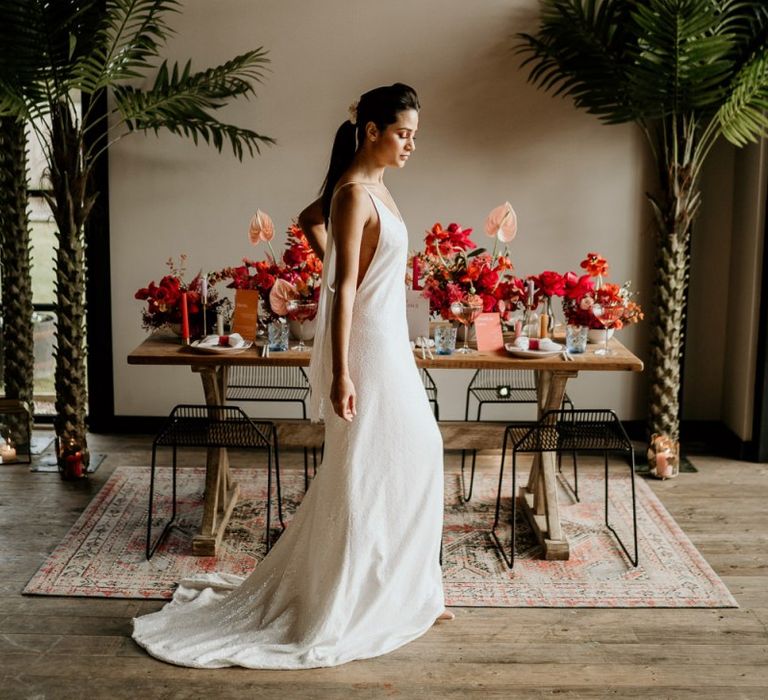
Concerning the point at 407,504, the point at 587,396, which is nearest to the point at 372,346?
the point at 407,504

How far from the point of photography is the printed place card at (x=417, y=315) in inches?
179

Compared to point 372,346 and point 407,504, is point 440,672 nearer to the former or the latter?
point 407,504

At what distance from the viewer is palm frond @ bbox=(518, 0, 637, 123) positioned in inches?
209

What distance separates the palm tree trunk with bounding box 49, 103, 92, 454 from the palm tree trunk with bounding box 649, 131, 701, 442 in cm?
307

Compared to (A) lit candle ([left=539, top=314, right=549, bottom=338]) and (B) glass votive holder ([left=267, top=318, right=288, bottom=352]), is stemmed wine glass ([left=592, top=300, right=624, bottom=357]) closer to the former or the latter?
(A) lit candle ([left=539, top=314, right=549, bottom=338])

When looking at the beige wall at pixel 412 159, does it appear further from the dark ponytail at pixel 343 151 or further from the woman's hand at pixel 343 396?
the woman's hand at pixel 343 396

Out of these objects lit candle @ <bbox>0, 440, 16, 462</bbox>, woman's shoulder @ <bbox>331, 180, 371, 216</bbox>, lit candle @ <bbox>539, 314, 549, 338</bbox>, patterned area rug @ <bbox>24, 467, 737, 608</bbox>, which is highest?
woman's shoulder @ <bbox>331, 180, 371, 216</bbox>

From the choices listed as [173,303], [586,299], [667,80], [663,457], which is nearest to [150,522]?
[173,303]

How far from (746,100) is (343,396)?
9.90ft

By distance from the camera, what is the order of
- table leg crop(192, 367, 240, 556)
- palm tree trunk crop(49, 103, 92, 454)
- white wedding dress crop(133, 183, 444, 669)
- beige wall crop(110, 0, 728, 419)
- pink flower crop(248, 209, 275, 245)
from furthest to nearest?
beige wall crop(110, 0, 728, 419)
palm tree trunk crop(49, 103, 92, 454)
pink flower crop(248, 209, 275, 245)
table leg crop(192, 367, 240, 556)
white wedding dress crop(133, 183, 444, 669)

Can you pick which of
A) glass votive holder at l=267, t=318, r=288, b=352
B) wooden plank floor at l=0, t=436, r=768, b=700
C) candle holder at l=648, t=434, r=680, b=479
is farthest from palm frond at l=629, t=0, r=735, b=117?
wooden plank floor at l=0, t=436, r=768, b=700

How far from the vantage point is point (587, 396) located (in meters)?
6.32

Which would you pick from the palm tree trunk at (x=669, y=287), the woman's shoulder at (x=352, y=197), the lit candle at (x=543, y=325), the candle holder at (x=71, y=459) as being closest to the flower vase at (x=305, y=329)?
the lit candle at (x=543, y=325)

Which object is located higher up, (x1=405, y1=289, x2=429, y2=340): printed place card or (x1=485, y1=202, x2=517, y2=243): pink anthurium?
(x1=485, y1=202, x2=517, y2=243): pink anthurium
